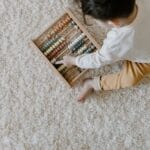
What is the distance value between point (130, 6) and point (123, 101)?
0.46 meters

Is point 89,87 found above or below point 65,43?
below

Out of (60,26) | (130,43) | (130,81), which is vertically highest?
(60,26)

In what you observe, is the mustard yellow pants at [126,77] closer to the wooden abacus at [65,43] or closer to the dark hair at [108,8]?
the wooden abacus at [65,43]

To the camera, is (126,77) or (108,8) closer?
(108,8)

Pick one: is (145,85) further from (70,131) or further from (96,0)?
(96,0)

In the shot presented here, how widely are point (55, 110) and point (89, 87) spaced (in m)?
0.14

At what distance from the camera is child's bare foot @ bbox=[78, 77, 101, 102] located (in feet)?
3.99

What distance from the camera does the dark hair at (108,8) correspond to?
2.75ft

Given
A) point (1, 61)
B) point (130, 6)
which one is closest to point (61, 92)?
point (1, 61)

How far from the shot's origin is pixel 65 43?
125 centimetres

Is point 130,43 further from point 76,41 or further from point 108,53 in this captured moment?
point 76,41

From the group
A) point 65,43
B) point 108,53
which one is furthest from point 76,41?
point 108,53

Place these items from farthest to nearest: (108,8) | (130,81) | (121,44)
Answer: (130,81) → (121,44) → (108,8)

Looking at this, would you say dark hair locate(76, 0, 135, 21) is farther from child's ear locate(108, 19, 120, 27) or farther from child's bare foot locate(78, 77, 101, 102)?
child's bare foot locate(78, 77, 101, 102)
